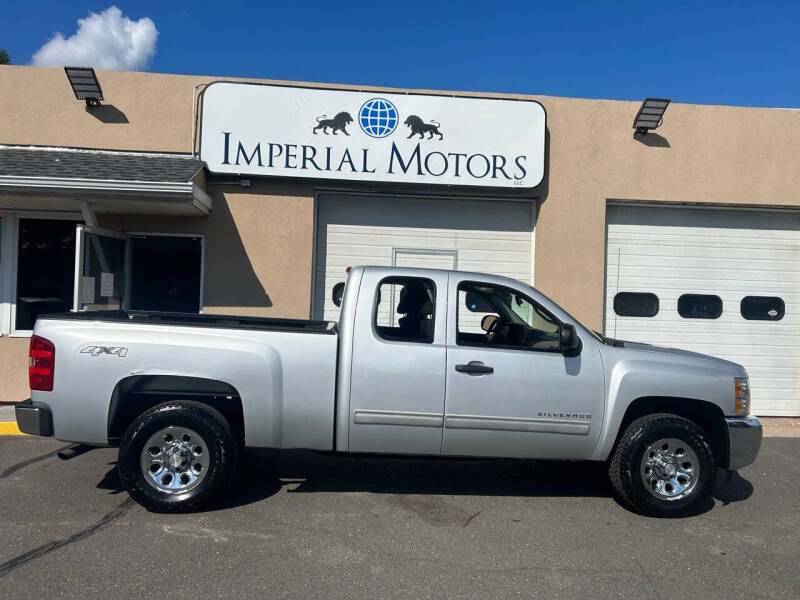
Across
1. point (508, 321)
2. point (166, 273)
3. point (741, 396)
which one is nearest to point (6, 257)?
point (166, 273)

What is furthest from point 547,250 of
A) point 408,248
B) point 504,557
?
point 504,557

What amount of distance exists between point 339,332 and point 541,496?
2381mm

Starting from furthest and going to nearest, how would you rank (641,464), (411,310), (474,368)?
1. (411,310)
2. (641,464)
3. (474,368)

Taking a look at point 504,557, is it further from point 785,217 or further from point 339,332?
point 785,217

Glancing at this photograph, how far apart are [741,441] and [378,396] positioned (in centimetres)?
304

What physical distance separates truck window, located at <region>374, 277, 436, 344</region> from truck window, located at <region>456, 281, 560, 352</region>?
9.9 inches

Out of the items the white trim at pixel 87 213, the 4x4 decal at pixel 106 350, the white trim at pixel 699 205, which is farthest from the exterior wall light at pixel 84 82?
the white trim at pixel 699 205

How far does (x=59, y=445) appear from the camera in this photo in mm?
7219

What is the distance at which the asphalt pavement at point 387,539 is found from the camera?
404 cm

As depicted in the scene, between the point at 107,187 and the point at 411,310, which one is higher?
the point at 107,187

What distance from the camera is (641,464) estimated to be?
535 centimetres

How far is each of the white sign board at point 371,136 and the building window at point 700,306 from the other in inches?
120

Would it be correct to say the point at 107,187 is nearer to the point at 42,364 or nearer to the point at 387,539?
the point at 42,364

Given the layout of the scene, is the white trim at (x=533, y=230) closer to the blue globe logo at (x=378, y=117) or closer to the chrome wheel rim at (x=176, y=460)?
the blue globe logo at (x=378, y=117)
